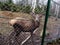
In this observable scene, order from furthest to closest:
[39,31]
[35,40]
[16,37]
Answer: [39,31] < [35,40] < [16,37]

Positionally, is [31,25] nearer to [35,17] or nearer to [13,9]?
[35,17]

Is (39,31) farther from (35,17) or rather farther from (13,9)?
(13,9)

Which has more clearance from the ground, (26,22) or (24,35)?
(26,22)

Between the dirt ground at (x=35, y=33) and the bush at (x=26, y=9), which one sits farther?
the bush at (x=26, y=9)

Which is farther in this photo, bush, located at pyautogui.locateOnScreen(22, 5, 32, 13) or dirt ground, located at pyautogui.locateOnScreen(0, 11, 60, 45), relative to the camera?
bush, located at pyautogui.locateOnScreen(22, 5, 32, 13)

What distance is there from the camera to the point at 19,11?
27.1 ft

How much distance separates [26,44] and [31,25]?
60cm

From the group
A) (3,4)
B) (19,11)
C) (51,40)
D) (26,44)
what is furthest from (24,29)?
(3,4)

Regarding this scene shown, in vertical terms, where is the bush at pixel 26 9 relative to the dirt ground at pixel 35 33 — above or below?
above

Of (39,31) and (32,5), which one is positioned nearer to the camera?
(39,31)

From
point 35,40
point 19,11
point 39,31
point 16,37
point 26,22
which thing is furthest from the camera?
point 19,11

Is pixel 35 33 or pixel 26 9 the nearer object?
pixel 35 33

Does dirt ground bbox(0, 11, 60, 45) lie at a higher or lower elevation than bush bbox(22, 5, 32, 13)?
lower

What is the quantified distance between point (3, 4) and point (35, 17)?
437cm
